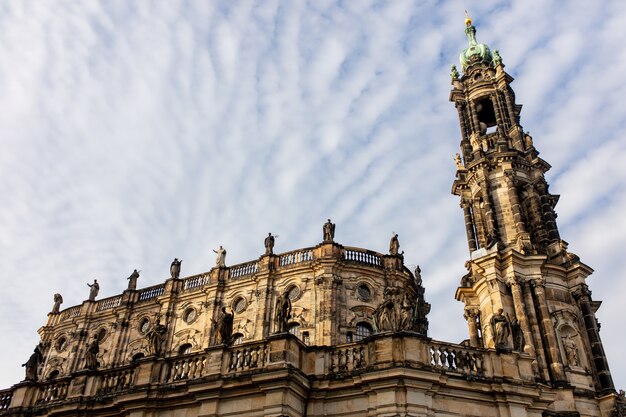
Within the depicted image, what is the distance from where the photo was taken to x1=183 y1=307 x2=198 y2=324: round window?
3544 centimetres

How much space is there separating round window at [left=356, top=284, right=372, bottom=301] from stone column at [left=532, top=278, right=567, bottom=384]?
33.4ft

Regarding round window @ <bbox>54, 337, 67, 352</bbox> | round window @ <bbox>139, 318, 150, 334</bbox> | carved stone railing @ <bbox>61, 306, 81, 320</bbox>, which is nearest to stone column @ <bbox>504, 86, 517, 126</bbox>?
round window @ <bbox>139, 318, 150, 334</bbox>

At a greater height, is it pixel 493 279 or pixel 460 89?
pixel 460 89

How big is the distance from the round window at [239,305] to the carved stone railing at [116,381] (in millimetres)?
15369

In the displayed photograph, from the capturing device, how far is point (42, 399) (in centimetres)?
1980

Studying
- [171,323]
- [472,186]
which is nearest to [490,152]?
[472,186]

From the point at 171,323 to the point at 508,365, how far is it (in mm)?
24114

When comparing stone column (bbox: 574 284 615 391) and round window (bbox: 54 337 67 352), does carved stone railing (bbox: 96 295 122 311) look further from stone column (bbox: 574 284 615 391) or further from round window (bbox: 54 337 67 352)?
stone column (bbox: 574 284 615 391)

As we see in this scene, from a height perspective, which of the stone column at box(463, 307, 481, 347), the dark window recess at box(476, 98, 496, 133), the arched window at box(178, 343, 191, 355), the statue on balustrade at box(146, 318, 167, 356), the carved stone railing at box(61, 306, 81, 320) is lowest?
the statue on balustrade at box(146, 318, 167, 356)

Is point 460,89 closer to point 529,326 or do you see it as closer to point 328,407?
point 529,326

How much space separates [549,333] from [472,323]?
12.7 ft

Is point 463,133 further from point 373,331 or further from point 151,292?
point 151,292

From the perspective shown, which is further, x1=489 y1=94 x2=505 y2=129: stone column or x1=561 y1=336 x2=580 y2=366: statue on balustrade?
x1=489 y1=94 x2=505 y2=129: stone column

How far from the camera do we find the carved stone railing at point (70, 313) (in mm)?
40188
